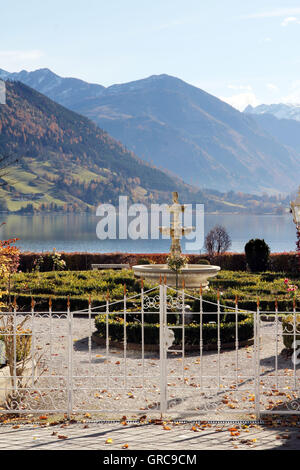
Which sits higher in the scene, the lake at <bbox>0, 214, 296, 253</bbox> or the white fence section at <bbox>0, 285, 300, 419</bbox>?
the lake at <bbox>0, 214, 296, 253</bbox>

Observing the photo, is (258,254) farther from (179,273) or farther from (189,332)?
(189,332)

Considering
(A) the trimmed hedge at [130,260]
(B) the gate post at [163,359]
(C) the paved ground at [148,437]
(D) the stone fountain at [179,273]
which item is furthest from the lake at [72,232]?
(C) the paved ground at [148,437]

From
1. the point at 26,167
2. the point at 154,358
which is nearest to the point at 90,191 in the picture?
the point at 26,167

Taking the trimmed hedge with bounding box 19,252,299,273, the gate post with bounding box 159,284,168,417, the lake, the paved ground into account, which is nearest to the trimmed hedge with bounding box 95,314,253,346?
the gate post with bounding box 159,284,168,417

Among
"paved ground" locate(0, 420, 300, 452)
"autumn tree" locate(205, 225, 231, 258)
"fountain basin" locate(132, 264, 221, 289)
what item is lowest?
"paved ground" locate(0, 420, 300, 452)

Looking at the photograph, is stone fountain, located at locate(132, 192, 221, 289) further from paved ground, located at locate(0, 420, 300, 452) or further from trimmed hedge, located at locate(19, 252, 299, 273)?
paved ground, located at locate(0, 420, 300, 452)

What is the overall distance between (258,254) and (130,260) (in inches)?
233

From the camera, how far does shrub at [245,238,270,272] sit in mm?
24562

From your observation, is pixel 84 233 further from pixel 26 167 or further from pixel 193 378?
pixel 193 378

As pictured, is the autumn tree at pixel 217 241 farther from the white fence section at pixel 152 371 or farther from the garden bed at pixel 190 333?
the garden bed at pixel 190 333

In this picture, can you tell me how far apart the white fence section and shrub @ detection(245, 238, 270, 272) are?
11361 mm

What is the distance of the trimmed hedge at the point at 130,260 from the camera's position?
25.8 metres

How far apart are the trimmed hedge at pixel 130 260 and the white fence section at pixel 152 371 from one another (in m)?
12.7

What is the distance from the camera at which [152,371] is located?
A: 10227 mm
